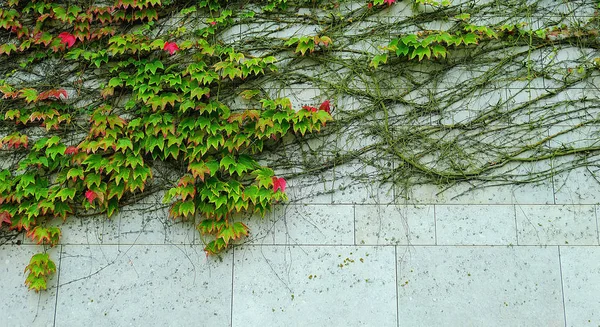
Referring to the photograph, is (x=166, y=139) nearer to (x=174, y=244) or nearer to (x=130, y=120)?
(x=130, y=120)

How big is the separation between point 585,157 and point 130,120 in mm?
3078

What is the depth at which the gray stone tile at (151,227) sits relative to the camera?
2953 mm

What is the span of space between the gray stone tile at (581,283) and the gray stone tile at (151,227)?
7.89ft

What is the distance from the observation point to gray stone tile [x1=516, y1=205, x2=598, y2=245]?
283 centimetres

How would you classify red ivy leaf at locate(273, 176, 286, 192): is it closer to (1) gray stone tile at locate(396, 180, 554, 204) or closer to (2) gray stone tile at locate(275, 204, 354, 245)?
(2) gray stone tile at locate(275, 204, 354, 245)

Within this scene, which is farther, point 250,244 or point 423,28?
point 423,28

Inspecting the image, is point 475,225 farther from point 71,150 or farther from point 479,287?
point 71,150

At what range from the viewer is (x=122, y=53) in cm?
310

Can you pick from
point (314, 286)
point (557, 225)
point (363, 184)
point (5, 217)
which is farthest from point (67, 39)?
point (557, 225)

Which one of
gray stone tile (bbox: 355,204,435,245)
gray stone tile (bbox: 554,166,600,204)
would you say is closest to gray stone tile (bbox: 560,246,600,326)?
gray stone tile (bbox: 554,166,600,204)

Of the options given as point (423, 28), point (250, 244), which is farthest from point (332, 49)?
point (250, 244)

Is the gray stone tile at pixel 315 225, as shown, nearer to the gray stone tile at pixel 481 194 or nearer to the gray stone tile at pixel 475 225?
A: the gray stone tile at pixel 481 194

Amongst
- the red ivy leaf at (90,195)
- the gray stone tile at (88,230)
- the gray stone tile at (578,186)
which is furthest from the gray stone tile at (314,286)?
the gray stone tile at (578,186)

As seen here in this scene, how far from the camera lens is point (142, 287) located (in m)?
2.90
